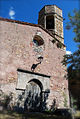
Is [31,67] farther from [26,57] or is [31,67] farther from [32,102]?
[32,102]

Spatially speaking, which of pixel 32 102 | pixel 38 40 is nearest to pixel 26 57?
pixel 38 40

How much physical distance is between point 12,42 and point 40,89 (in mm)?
3337

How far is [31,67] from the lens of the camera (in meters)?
7.23

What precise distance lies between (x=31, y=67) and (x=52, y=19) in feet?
19.2

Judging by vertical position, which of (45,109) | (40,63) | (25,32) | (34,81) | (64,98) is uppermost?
(25,32)

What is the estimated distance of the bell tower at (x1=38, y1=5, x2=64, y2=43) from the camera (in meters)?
10.2

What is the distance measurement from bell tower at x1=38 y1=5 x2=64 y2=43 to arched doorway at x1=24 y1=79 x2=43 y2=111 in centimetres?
460

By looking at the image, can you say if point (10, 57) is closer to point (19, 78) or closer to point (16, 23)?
point (19, 78)

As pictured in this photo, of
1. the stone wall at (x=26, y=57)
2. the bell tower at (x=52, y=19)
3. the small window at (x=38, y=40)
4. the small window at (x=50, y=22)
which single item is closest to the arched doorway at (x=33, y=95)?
the stone wall at (x=26, y=57)

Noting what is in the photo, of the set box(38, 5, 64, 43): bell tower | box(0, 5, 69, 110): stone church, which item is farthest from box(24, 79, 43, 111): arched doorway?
box(38, 5, 64, 43): bell tower

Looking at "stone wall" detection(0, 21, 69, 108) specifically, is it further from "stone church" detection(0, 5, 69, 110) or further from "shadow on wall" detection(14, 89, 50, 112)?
"shadow on wall" detection(14, 89, 50, 112)

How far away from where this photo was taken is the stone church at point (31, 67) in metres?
6.34

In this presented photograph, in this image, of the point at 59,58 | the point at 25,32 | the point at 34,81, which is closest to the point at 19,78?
the point at 34,81

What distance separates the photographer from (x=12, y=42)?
22.9 feet
